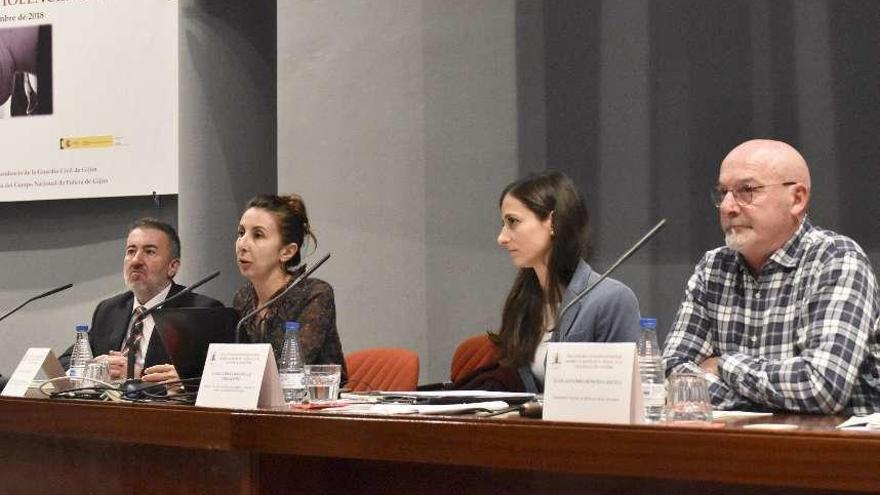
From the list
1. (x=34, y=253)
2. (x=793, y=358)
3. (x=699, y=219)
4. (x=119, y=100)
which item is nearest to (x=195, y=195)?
(x=119, y=100)

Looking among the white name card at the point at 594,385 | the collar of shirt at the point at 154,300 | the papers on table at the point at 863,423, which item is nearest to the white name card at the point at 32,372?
the collar of shirt at the point at 154,300

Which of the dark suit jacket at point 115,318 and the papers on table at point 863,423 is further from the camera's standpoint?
the dark suit jacket at point 115,318

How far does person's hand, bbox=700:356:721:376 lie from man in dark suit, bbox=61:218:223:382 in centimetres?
183

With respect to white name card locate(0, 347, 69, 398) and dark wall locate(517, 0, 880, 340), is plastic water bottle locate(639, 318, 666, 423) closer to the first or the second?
white name card locate(0, 347, 69, 398)

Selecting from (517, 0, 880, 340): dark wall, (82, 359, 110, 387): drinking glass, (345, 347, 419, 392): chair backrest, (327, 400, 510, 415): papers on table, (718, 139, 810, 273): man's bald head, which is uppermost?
(517, 0, 880, 340): dark wall

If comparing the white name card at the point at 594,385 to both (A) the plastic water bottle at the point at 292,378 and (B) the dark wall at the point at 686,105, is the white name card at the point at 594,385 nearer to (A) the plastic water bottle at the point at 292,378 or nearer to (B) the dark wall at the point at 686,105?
(A) the plastic water bottle at the point at 292,378

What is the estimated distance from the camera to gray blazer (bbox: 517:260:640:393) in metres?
2.91

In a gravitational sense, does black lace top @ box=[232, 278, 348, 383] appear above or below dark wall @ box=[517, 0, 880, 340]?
below

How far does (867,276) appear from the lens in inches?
92.5

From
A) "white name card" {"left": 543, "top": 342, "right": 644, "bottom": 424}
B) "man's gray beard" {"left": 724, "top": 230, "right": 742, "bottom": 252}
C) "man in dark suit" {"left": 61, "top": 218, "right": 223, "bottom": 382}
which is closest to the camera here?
"white name card" {"left": 543, "top": 342, "right": 644, "bottom": 424}

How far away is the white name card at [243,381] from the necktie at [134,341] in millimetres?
825

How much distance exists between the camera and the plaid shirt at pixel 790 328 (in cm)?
221

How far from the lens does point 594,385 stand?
1631 mm

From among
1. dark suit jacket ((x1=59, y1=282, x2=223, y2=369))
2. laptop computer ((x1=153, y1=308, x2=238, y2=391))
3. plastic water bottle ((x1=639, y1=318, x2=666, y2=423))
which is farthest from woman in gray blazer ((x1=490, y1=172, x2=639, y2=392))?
dark suit jacket ((x1=59, y1=282, x2=223, y2=369))
